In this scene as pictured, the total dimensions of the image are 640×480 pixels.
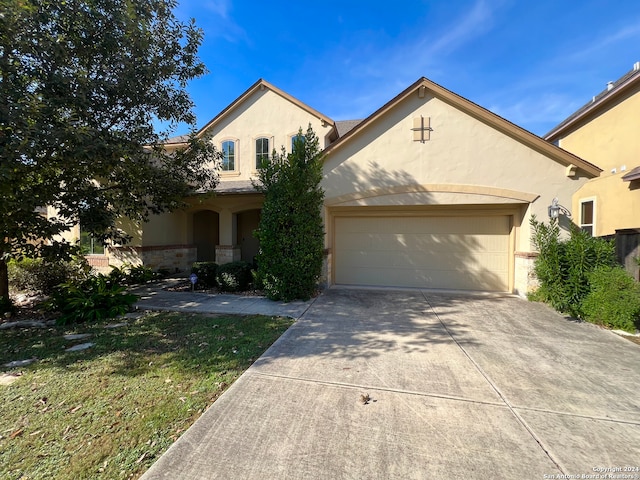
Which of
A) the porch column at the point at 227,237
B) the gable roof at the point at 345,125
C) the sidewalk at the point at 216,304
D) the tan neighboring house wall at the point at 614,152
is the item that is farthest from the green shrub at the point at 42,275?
the tan neighboring house wall at the point at 614,152

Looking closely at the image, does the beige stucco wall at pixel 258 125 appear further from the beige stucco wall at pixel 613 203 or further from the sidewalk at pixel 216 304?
the beige stucco wall at pixel 613 203

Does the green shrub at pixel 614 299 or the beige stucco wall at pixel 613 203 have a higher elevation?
the beige stucco wall at pixel 613 203

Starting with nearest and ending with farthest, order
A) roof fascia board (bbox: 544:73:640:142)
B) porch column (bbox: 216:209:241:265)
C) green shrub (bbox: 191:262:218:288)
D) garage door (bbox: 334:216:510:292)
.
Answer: garage door (bbox: 334:216:510:292) → roof fascia board (bbox: 544:73:640:142) → green shrub (bbox: 191:262:218:288) → porch column (bbox: 216:209:241:265)

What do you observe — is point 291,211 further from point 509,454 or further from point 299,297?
point 509,454

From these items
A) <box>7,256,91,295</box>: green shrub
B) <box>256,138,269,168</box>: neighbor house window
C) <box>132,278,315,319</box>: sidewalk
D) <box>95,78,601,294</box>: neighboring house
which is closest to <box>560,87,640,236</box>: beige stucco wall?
<box>95,78,601,294</box>: neighboring house

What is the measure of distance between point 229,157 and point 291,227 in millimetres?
6905

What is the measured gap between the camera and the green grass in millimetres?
2323

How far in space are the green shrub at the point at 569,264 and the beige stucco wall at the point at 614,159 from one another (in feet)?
7.81

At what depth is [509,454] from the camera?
7.69 feet

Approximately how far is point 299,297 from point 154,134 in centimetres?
577

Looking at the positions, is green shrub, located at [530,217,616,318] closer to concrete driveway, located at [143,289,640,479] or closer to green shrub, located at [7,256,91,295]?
concrete driveway, located at [143,289,640,479]

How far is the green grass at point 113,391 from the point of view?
2.32 m

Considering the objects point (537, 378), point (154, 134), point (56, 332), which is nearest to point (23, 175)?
point (154, 134)

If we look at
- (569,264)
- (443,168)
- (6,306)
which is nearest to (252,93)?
(443,168)
